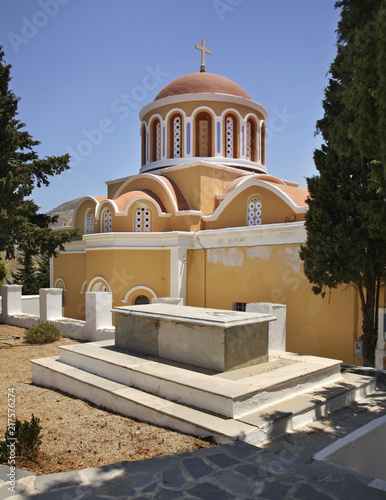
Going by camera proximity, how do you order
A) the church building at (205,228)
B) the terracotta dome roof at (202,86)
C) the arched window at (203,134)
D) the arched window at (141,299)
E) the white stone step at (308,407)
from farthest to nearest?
the terracotta dome roof at (202,86)
the arched window at (203,134)
the arched window at (141,299)
the church building at (205,228)
the white stone step at (308,407)

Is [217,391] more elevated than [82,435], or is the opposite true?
[217,391]

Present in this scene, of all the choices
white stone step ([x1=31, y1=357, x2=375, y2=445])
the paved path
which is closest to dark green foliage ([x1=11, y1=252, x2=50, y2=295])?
white stone step ([x1=31, y1=357, x2=375, y2=445])

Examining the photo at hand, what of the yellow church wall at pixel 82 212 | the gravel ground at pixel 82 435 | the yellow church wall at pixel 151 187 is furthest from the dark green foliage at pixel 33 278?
the gravel ground at pixel 82 435

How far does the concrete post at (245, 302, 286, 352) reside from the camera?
21.9 ft

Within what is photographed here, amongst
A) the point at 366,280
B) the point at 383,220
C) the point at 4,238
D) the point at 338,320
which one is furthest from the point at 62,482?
the point at 4,238

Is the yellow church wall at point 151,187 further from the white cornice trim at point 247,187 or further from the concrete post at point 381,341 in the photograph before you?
the concrete post at point 381,341

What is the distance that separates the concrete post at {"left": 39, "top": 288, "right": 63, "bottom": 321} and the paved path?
299 inches

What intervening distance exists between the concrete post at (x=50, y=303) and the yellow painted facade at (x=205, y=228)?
1636mm

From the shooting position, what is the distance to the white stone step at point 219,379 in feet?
12.7

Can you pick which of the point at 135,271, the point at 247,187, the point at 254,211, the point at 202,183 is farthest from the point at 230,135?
the point at 135,271

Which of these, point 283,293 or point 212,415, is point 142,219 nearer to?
point 283,293

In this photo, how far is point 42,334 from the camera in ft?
29.5

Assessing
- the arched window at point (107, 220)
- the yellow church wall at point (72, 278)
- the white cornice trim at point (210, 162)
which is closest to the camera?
the arched window at point (107, 220)

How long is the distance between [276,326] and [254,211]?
4762 millimetres
